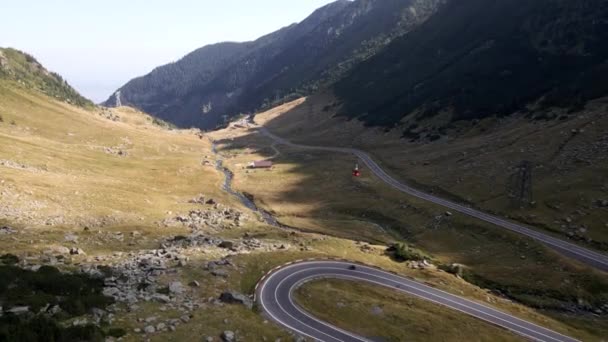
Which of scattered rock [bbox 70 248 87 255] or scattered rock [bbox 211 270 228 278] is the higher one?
scattered rock [bbox 211 270 228 278]

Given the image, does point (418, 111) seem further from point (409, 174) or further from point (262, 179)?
point (262, 179)

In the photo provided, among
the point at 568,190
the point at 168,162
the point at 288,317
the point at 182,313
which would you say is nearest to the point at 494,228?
the point at 568,190

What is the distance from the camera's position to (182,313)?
154ft

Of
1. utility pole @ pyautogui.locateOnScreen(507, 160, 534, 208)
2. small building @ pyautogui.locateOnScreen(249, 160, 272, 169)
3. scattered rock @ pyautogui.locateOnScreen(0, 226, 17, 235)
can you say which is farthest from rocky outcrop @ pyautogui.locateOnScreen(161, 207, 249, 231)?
utility pole @ pyautogui.locateOnScreen(507, 160, 534, 208)

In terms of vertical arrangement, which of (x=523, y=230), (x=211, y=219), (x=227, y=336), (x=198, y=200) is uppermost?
(x=523, y=230)

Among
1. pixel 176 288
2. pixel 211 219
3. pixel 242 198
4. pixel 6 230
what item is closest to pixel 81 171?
pixel 211 219

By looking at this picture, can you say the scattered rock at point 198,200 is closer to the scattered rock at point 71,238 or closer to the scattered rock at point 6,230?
the scattered rock at point 71,238

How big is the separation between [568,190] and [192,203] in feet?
274

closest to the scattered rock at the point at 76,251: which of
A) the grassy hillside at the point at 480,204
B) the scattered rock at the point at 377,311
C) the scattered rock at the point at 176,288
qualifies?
the scattered rock at the point at 176,288

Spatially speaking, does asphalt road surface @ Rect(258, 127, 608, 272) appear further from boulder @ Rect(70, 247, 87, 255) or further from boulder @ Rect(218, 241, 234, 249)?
boulder @ Rect(70, 247, 87, 255)

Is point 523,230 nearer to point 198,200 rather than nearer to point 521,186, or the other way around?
point 521,186

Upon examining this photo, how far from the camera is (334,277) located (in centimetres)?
6425

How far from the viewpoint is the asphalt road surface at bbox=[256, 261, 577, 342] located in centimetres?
5025

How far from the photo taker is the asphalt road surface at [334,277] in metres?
50.2
